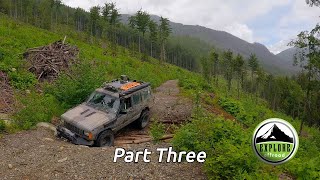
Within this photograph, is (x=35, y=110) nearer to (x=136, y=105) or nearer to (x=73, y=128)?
(x=73, y=128)

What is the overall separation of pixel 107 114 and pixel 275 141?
762 cm

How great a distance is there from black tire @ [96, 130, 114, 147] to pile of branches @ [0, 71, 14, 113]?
5193 millimetres

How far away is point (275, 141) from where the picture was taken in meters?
6.57

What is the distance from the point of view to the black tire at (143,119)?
14843mm

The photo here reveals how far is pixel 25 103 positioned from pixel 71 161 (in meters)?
7.07

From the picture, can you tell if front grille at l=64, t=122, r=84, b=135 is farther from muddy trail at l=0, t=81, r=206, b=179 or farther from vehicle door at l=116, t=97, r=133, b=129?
vehicle door at l=116, t=97, r=133, b=129

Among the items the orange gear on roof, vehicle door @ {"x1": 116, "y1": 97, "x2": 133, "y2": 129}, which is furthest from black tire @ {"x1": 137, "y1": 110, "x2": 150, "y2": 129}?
the orange gear on roof

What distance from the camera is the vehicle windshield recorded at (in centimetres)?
1289

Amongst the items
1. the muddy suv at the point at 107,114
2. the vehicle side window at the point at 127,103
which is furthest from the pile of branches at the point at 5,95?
the vehicle side window at the point at 127,103

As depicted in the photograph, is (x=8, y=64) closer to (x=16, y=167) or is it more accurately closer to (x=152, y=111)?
(x=152, y=111)

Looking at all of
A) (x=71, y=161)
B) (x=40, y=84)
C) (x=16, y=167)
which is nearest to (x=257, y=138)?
(x=71, y=161)

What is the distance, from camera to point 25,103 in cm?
1478

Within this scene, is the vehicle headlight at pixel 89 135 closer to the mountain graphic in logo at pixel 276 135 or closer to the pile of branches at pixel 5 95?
the pile of branches at pixel 5 95

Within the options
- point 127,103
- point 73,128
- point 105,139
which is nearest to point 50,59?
point 127,103
